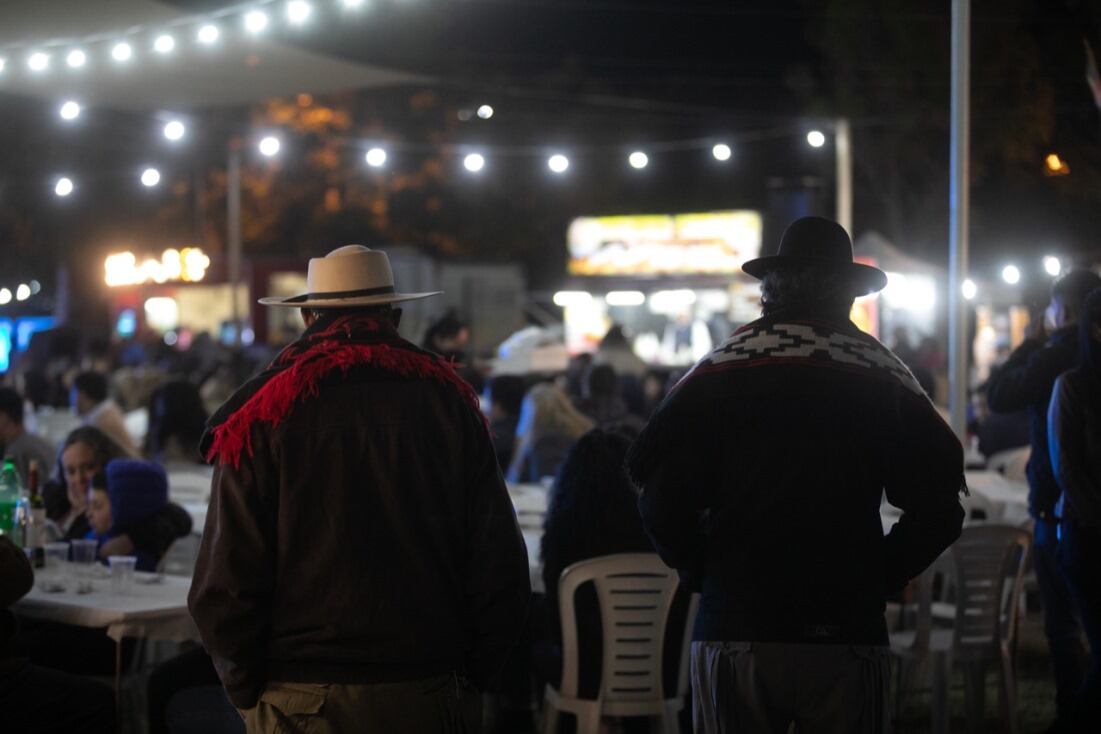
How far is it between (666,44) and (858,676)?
36.7m

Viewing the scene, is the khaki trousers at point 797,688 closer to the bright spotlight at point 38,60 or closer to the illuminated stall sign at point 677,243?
the bright spotlight at point 38,60

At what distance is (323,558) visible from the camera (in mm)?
3426

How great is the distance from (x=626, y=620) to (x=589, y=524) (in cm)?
39

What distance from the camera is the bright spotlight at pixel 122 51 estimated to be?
11.1 meters

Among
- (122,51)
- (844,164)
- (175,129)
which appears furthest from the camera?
(844,164)

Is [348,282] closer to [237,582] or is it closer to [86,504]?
[237,582]

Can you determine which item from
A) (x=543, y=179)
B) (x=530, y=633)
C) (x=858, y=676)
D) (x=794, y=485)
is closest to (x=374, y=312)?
(x=794, y=485)

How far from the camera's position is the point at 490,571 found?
357 cm

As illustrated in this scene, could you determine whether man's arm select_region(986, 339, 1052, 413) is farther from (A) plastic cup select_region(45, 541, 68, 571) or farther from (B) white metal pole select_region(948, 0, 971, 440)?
(A) plastic cup select_region(45, 541, 68, 571)

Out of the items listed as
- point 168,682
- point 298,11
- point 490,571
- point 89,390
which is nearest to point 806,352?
point 490,571

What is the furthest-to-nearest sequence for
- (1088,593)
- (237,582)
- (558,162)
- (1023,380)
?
(558,162) < (1023,380) < (1088,593) < (237,582)

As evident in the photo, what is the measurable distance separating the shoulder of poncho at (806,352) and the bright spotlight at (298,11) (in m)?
7.14

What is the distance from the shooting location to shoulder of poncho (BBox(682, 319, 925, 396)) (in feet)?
11.5

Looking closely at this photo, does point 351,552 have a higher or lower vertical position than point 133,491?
higher
